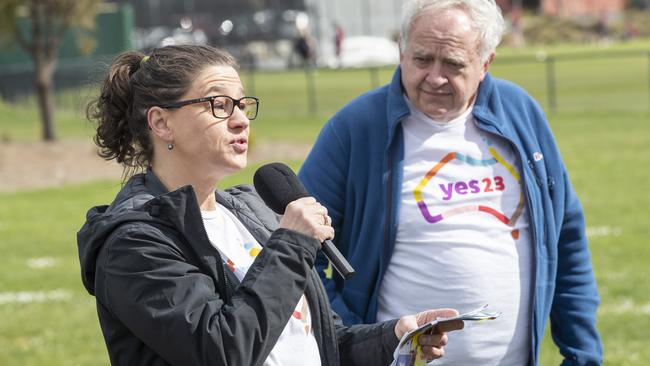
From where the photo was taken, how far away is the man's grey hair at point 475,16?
4418mm

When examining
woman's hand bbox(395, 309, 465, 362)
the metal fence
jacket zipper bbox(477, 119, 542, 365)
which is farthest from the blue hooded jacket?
the metal fence

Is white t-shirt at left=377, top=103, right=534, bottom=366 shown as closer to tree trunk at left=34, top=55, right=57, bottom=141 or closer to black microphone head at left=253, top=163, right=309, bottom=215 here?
black microphone head at left=253, top=163, right=309, bottom=215

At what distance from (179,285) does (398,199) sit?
62.0 inches

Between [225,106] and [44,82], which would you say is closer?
[225,106]

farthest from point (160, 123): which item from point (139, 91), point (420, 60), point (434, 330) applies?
point (420, 60)

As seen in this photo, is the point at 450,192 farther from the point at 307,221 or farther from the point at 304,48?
the point at 304,48

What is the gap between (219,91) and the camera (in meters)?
3.14

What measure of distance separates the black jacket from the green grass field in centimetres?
95

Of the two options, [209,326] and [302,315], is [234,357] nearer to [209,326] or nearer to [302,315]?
[209,326]

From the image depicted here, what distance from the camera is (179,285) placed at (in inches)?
115

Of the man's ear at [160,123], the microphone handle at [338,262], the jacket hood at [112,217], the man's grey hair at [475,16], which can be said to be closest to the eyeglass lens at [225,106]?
the man's ear at [160,123]

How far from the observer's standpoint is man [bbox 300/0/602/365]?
14.2 feet

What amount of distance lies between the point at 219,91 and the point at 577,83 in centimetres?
3072

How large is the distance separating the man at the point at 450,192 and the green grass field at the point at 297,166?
1087 millimetres
